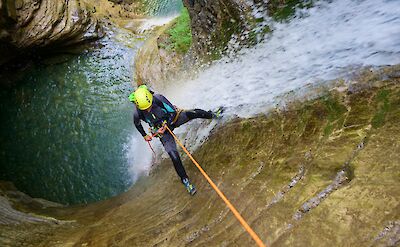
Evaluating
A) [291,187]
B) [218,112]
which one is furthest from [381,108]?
[218,112]

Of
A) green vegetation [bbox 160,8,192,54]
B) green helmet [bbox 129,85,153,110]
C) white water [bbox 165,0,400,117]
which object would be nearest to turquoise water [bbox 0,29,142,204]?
green vegetation [bbox 160,8,192,54]

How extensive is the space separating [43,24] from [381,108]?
1201 centimetres

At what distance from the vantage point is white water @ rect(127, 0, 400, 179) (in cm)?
578

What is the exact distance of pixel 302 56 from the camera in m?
6.99

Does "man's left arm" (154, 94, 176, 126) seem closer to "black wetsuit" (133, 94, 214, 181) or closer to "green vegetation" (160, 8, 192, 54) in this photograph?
"black wetsuit" (133, 94, 214, 181)

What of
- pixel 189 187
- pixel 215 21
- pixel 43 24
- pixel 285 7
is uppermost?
pixel 43 24

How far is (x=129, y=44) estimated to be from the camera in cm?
1350

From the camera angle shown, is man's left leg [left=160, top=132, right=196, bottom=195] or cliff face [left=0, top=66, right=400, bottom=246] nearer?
cliff face [left=0, top=66, right=400, bottom=246]

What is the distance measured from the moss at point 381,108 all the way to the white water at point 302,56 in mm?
668

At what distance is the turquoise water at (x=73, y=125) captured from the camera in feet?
31.1

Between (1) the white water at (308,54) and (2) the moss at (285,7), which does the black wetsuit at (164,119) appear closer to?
(1) the white water at (308,54)

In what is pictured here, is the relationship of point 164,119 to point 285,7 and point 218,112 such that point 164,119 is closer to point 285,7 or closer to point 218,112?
point 218,112

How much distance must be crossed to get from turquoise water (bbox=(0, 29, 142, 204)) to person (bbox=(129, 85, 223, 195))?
3067 mm

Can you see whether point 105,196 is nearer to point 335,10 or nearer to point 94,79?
point 94,79
